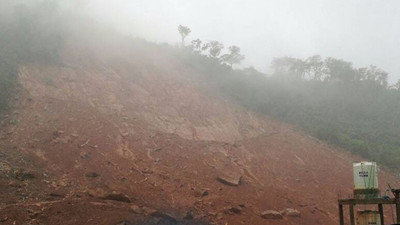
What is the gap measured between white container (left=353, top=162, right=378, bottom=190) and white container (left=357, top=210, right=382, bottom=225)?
24.9 inches

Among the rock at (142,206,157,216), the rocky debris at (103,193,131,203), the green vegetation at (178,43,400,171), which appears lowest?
the rock at (142,206,157,216)


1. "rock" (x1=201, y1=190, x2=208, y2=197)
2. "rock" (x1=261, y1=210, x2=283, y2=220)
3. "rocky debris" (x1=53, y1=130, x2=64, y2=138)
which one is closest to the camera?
"rock" (x1=261, y1=210, x2=283, y2=220)

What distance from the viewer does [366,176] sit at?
9773mm

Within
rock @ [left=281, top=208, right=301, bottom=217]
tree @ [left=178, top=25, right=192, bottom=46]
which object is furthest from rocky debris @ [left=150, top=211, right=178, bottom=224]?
tree @ [left=178, top=25, right=192, bottom=46]

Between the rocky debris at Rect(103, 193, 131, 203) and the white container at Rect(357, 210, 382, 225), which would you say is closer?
the white container at Rect(357, 210, 382, 225)

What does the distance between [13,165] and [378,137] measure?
1127 inches

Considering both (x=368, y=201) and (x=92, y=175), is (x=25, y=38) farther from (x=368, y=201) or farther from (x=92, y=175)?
(x=368, y=201)

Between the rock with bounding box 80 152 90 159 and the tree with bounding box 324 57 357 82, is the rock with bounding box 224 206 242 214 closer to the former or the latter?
the rock with bounding box 80 152 90 159

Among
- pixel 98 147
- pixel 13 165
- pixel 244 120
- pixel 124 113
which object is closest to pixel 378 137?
pixel 244 120

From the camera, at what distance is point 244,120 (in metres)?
27.5

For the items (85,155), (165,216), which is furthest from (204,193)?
(85,155)

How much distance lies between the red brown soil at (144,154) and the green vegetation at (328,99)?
209 centimetres

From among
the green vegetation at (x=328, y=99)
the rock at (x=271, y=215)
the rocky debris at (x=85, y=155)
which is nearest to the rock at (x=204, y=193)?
the rock at (x=271, y=215)

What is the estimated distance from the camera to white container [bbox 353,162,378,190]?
9667mm
